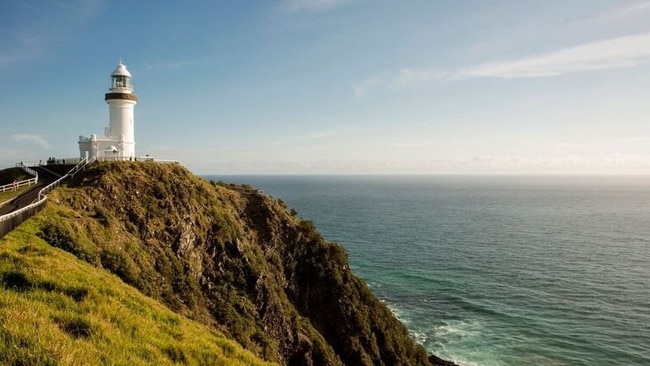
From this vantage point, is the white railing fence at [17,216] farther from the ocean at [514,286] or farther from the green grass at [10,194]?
the ocean at [514,286]

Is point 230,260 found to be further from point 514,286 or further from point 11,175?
point 514,286

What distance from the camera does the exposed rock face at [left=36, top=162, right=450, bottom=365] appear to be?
27.4 meters

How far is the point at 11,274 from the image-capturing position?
1305cm

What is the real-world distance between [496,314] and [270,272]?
32978 mm

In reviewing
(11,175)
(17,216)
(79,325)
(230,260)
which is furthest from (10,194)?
(79,325)

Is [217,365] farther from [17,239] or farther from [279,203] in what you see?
[279,203]

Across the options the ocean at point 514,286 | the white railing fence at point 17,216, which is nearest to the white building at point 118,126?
the white railing fence at point 17,216

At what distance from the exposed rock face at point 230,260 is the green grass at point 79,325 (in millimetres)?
8085

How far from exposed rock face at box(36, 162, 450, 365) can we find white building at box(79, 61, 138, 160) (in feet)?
38.1

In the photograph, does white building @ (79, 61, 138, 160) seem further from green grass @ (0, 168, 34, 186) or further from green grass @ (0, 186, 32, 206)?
green grass @ (0, 186, 32, 206)

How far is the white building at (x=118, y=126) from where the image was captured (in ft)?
158

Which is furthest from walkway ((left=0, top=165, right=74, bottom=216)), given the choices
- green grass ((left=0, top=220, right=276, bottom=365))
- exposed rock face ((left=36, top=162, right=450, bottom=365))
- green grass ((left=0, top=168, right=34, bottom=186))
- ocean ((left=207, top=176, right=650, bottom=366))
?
ocean ((left=207, top=176, right=650, bottom=366))

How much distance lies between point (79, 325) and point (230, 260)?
2748 cm

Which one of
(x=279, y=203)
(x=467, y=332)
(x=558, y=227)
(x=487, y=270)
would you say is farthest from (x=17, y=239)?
(x=558, y=227)
